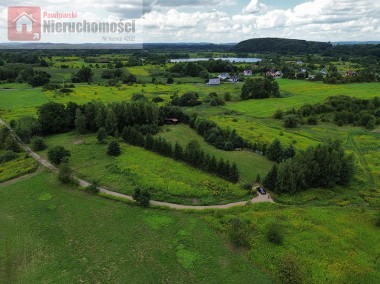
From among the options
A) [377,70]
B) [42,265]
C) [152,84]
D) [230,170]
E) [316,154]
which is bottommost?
[42,265]

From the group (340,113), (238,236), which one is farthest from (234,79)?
(238,236)

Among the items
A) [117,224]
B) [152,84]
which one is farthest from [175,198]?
[152,84]

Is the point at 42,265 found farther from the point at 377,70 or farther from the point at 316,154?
the point at 377,70

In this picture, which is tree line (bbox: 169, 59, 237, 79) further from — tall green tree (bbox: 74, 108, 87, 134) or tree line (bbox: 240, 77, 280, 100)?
tall green tree (bbox: 74, 108, 87, 134)

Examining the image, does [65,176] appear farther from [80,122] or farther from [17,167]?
[80,122]

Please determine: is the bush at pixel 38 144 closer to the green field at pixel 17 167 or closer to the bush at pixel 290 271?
the green field at pixel 17 167

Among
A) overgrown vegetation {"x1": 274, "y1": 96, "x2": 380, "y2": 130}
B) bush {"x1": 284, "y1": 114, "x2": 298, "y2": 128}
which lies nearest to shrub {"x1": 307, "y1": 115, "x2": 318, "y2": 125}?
overgrown vegetation {"x1": 274, "y1": 96, "x2": 380, "y2": 130}
